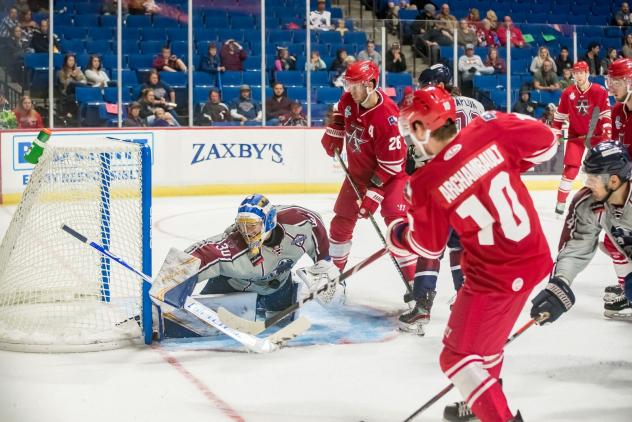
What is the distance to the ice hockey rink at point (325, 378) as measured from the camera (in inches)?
131

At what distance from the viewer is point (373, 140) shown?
4.77 meters

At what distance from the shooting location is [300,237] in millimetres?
4480

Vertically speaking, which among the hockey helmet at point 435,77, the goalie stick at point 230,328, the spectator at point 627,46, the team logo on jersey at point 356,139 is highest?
the spectator at point 627,46

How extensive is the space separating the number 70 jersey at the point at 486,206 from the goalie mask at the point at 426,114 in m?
0.07

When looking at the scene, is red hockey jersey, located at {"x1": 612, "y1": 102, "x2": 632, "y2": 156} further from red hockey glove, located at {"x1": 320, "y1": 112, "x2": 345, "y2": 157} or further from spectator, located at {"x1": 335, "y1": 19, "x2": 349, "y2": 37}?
spectator, located at {"x1": 335, "y1": 19, "x2": 349, "y2": 37}

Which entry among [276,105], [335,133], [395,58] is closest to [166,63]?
[276,105]

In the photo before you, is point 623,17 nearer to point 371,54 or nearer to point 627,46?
point 627,46

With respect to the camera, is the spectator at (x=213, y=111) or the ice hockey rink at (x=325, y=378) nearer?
the ice hockey rink at (x=325, y=378)

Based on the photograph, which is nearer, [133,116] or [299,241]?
[299,241]

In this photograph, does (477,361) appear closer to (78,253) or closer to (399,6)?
(78,253)

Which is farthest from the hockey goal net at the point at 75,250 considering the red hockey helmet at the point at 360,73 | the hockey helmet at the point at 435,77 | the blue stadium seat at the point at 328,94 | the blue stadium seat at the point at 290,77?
the blue stadium seat at the point at 328,94

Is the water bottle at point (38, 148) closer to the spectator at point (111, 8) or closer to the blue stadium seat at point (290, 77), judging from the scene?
the spectator at point (111, 8)

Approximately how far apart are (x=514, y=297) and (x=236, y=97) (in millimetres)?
7382

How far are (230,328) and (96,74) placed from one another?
18.8 feet
